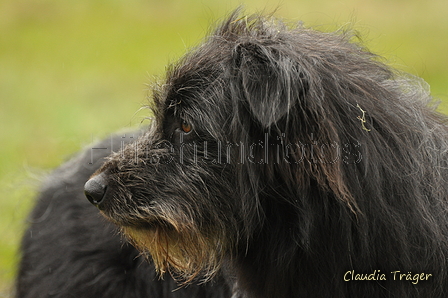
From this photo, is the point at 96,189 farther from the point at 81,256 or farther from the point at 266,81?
the point at 266,81

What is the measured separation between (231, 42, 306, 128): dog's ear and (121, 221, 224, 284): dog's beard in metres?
0.85

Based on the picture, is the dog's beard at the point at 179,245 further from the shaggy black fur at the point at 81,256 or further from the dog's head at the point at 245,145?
the shaggy black fur at the point at 81,256

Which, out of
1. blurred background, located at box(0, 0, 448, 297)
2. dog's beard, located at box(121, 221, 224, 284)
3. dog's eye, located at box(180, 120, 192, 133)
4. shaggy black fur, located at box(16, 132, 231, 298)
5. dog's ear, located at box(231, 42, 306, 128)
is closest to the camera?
dog's ear, located at box(231, 42, 306, 128)

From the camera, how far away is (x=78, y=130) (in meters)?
9.49

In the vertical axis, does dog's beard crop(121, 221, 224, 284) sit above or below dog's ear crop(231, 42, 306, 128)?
below

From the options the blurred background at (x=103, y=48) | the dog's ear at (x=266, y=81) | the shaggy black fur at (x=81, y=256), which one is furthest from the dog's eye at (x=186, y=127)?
the blurred background at (x=103, y=48)

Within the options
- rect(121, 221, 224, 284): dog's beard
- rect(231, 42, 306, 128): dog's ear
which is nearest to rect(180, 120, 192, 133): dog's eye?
rect(231, 42, 306, 128): dog's ear

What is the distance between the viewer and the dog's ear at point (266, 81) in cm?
278

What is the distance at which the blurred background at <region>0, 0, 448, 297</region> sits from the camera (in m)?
10.2

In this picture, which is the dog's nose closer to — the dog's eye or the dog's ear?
the dog's eye

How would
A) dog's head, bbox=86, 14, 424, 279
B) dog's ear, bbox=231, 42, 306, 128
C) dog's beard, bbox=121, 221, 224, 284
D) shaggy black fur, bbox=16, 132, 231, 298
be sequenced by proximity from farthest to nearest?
shaggy black fur, bbox=16, 132, 231, 298 < dog's beard, bbox=121, 221, 224, 284 < dog's head, bbox=86, 14, 424, 279 < dog's ear, bbox=231, 42, 306, 128

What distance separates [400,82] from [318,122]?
3.00 ft

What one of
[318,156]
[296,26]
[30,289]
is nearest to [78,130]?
[30,289]

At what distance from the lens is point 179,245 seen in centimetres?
340
